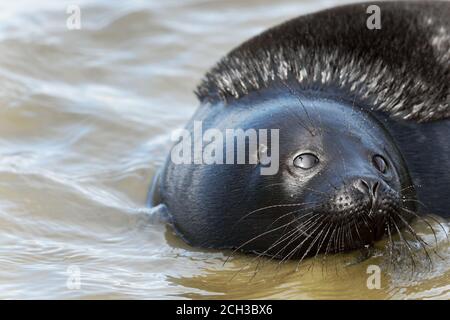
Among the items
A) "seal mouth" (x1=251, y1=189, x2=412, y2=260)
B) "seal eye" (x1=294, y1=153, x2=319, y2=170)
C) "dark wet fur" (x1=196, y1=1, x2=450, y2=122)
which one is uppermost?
"dark wet fur" (x1=196, y1=1, x2=450, y2=122)

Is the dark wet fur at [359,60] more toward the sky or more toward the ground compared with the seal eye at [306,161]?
more toward the sky

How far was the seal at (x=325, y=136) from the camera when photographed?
17.6ft

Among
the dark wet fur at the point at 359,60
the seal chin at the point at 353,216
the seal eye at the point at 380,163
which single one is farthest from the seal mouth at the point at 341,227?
the dark wet fur at the point at 359,60

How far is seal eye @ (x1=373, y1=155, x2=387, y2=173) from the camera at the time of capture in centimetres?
551

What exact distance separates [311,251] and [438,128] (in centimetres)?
121

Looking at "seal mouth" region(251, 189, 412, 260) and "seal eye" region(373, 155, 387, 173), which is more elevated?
"seal eye" region(373, 155, 387, 173)

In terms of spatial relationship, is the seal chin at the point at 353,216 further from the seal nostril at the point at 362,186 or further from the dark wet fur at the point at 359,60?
the dark wet fur at the point at 359,60

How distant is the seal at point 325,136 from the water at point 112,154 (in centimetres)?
22

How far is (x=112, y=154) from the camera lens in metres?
7.72

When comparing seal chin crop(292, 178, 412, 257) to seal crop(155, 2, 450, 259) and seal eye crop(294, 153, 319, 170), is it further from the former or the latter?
seal eye crop(294, 153, 319, 170)

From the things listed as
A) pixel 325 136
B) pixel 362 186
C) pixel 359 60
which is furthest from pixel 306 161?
pixel 359 60

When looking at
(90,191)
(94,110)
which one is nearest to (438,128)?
(90,191)

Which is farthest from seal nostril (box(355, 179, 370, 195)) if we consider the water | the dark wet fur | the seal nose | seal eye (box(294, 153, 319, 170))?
the dark wet fur

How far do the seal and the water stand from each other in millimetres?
219
